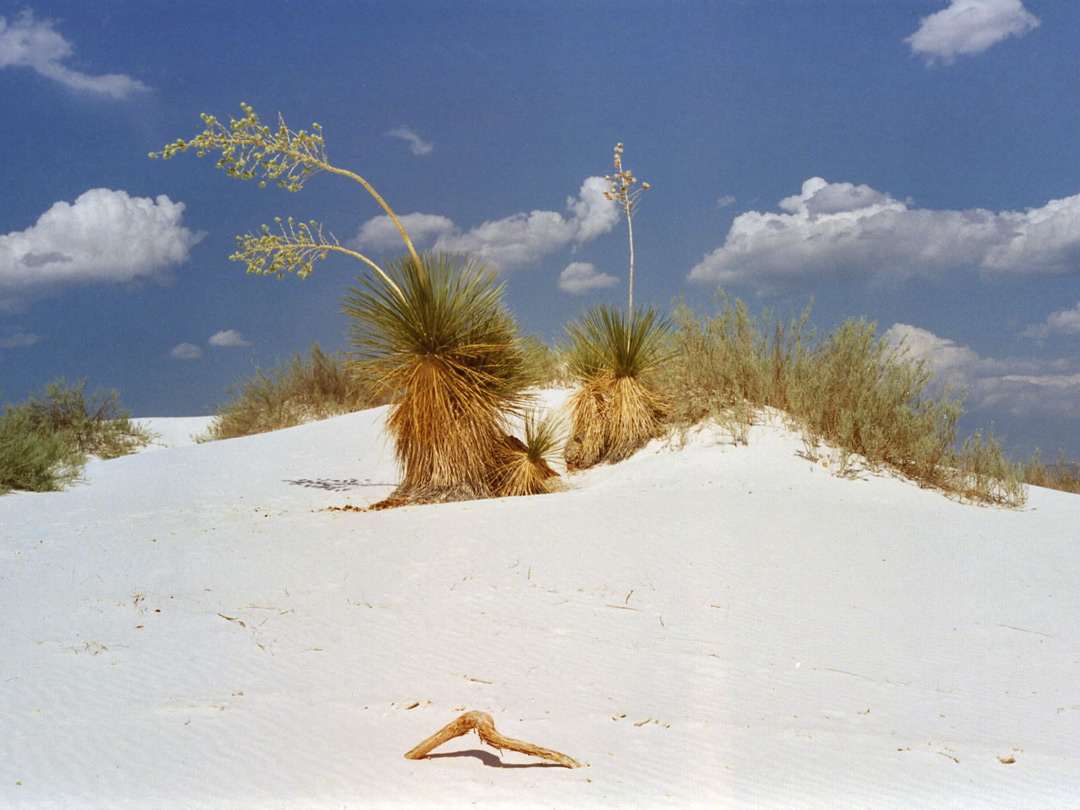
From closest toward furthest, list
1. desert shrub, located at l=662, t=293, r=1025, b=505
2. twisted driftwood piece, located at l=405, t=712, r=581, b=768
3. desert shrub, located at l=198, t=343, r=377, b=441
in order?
twisted driftwood piece, located at l=405, t=712, r=581, b=768 → desert shrub, located at l=662, t=293, r=1025, b=505 → desert shrub, located at l=198, t=343, r=377, b=441

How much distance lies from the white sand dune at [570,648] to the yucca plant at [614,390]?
69.9 inches

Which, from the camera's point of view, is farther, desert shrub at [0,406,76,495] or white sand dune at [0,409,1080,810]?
desert shrub at [0,406,76,495]

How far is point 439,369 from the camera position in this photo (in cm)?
894

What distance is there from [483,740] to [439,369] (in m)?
6.22

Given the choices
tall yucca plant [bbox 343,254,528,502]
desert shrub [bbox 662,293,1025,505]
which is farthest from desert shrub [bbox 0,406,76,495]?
desert shrub [bbox 662,293,1025,505]

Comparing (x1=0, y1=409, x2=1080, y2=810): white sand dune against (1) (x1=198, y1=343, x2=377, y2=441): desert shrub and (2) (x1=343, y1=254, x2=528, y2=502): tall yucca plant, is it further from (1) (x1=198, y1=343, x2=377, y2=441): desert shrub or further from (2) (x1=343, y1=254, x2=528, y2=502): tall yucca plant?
(1) (x1=198, y1=343, x2=377, y2=441): desert shrub

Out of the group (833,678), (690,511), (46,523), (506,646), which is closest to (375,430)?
(46,523)

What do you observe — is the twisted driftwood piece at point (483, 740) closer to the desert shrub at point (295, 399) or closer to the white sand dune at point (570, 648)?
the white sand dune at point (570, 648)

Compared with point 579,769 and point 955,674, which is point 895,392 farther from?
point 579,769

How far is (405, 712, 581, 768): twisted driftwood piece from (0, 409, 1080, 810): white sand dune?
0.06 m

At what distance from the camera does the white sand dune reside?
2.88 metres

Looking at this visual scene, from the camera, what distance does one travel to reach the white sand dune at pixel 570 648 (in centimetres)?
288

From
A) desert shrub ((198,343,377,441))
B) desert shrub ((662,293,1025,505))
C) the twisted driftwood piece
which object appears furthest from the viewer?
desert shrub ((198,343,377,441))

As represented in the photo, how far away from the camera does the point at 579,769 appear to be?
9.36ft
